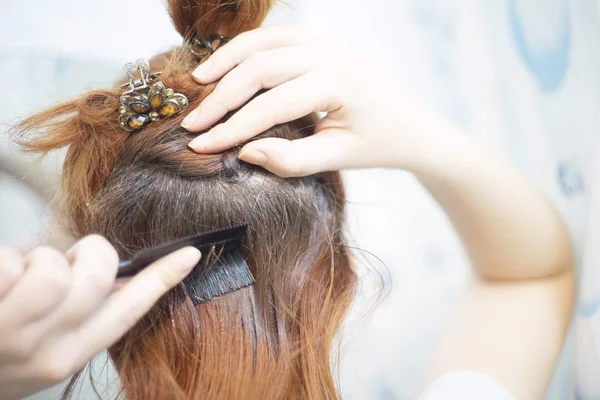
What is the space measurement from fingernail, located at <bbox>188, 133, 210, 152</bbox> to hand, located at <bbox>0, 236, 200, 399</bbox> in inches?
6.2

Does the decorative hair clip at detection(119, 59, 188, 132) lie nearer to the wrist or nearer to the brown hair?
the brown hair

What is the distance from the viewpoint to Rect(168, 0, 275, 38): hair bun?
620 mm

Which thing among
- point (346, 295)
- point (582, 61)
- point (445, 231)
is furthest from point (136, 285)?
point (445, 231)

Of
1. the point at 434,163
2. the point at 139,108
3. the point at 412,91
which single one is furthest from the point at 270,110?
the point at 412,91

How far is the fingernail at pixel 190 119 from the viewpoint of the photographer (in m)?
0.56

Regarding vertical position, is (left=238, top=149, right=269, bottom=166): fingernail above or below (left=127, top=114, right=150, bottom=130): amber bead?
below

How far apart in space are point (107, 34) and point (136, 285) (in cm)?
87

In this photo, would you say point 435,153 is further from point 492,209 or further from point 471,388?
point 471,388

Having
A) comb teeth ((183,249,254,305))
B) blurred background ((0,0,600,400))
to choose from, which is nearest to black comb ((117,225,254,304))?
comb teeth ((183,249,254,305))

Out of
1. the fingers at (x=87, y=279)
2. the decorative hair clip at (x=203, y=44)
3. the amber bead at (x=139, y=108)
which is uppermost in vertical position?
the decorative hair clip at (x=203, y=44)

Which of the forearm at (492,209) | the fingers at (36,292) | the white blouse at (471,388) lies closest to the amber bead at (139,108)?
the fingers at (36,292)

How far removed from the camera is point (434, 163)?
0.67 meters

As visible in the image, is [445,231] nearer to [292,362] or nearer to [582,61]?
[582,61]

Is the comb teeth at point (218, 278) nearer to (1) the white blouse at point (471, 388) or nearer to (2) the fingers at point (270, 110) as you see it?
(2) the fingers at point (270, 110)
